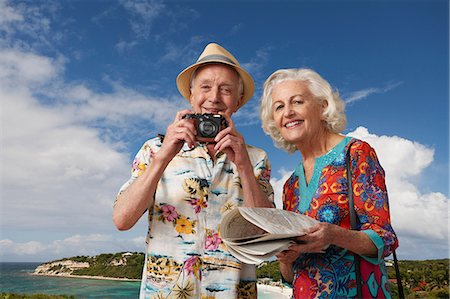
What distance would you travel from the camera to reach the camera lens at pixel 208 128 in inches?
96.3

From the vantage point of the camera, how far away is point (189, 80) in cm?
302

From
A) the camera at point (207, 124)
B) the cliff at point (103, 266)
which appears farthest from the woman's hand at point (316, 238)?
the cliff at point (103, 266)

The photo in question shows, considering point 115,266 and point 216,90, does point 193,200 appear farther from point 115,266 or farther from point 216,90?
point 115,266

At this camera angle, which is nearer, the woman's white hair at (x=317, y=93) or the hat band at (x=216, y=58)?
the woman's white hair at (x=317, y=93)

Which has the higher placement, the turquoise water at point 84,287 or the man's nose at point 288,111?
the man's nose at point 288,111

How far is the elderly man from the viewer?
2410 mm

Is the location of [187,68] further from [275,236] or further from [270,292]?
[270,292]

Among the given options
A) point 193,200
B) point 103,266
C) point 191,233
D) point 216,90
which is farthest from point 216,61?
point 103,266

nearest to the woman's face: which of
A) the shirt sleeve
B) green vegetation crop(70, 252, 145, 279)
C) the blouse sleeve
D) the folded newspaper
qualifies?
the blouse sleeve

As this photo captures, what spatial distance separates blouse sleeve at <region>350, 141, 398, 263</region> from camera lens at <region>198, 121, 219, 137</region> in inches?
29.7

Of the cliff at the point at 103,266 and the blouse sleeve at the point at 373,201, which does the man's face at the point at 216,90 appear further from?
the cliff at the point at 103,266

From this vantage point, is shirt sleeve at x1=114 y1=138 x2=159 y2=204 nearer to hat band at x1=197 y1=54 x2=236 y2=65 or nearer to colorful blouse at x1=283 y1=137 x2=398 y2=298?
hat band at x1=197 y1=54 x2=236 y2=65

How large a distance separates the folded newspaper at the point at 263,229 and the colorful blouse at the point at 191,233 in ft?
2.03

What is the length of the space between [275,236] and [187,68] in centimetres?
153
